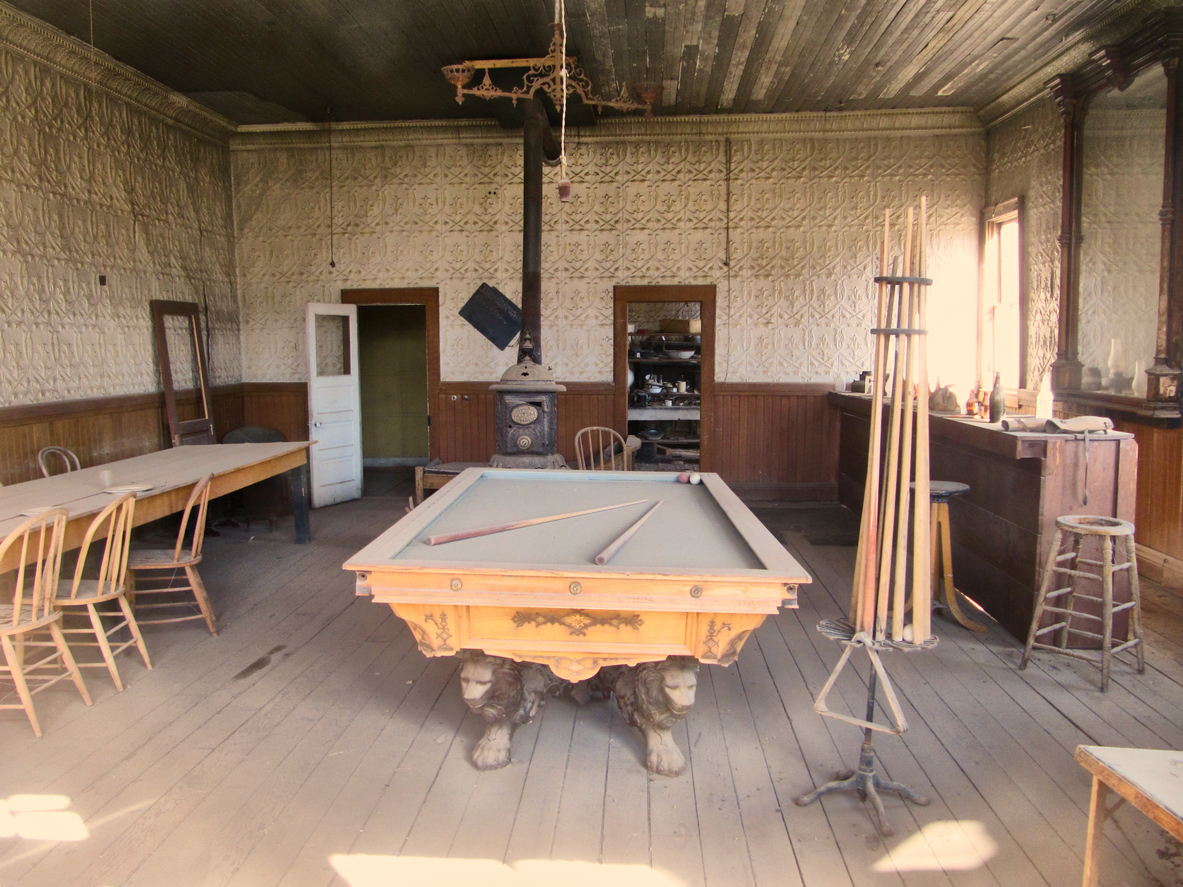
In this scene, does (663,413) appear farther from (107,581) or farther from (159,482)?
(107,581)

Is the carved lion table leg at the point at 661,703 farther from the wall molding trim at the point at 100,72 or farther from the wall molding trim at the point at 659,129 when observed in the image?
the wall molding trim at the point at 659,129

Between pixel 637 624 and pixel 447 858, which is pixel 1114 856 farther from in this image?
pixel 447 858

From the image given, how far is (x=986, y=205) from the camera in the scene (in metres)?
7.27

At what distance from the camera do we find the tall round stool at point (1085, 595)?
3.43 meters

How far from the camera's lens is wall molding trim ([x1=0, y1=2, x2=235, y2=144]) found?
16.3 ft

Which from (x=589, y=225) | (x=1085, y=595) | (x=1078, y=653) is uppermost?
(x=589, y=225)

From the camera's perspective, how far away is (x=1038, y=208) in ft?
20.9

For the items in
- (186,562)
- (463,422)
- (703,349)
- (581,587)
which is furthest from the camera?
(463,422)

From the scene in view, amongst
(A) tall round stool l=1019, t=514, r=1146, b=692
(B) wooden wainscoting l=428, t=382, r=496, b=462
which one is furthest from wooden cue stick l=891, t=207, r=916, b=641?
(B) wooden wainscoting l=428, t=382, r=496, b=462

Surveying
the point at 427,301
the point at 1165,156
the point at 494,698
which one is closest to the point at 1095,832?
the point at 494,698

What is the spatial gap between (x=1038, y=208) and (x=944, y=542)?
376 centimetres

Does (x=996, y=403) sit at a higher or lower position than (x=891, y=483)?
higher

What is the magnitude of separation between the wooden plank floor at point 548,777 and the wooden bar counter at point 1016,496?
0.38m

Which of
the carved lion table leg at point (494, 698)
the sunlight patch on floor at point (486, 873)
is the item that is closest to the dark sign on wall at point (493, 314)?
the carved lion table leg at point (494, 698)
